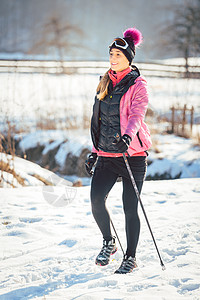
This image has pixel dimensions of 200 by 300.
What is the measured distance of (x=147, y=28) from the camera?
136 ft

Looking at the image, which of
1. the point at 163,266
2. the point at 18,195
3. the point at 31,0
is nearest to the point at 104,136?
the point at 163,266

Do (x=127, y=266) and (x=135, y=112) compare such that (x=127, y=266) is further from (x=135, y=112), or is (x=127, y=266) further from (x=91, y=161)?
(x=135, y=112)

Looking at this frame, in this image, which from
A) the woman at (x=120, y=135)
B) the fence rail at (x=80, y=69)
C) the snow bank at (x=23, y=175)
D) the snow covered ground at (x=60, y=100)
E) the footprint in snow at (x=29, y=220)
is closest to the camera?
the woman at (x=120, y=135)

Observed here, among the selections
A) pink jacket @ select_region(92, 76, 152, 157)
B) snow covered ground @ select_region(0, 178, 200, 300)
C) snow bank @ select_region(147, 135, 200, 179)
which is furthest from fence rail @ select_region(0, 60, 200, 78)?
pink jacket @ select_region(92, 76, 152, 157)

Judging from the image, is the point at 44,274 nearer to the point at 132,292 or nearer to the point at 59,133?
the point at 132,292

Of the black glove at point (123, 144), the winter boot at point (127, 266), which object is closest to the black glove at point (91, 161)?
the black glove at point (123, 144)

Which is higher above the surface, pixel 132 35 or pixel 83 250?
pixel 132 35

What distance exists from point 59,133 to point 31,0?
44500 mm

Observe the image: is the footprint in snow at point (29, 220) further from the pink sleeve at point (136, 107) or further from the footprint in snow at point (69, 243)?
the pink sleeve at point (136, 107)

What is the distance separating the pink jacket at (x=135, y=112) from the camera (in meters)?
2.42

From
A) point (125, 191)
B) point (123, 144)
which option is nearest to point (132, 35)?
point (123, 144)

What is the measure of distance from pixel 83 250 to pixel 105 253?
57cm

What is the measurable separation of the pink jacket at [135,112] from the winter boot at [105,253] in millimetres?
653

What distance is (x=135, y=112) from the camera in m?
2.42
